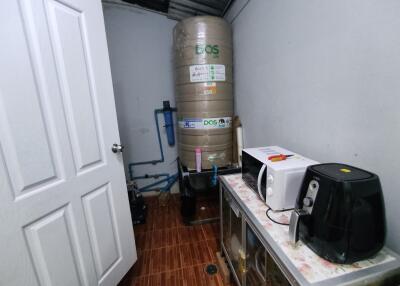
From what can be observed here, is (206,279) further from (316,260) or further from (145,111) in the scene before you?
(145,111)

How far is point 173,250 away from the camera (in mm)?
1572

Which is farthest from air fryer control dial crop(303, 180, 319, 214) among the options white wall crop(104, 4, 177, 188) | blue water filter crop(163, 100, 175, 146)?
white wall crop(104, 4, 177, 188)

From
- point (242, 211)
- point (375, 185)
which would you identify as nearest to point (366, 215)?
point (375, 185)

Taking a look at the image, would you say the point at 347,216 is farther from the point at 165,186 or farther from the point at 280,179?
the point at 165,186

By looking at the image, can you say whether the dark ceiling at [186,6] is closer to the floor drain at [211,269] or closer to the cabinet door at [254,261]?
the cabinet door at [254,261]

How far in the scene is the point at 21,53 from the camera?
0.69 metres

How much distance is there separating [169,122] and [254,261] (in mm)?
1748

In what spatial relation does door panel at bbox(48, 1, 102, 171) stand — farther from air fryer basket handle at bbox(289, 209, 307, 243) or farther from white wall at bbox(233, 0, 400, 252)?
white wall at bbox(233, 0, 400, 252)

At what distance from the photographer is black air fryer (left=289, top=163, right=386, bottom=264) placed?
0.54m

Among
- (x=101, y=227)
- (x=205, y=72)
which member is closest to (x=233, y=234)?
(x=101, y=227)

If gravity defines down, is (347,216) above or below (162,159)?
above

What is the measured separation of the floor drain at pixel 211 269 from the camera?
1347 mm

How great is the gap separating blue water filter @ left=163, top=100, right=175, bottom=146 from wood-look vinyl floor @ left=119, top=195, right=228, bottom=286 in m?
0.87

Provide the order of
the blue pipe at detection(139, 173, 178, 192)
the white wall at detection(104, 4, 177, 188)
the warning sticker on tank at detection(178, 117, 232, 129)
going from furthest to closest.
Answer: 1. the blue pipe at detection(139, 173, 178, 192)
2. the white wall at detection(104, 4, 177, 188)
3. the warning sticker on tank at detection(178, 117, 232, 129)
